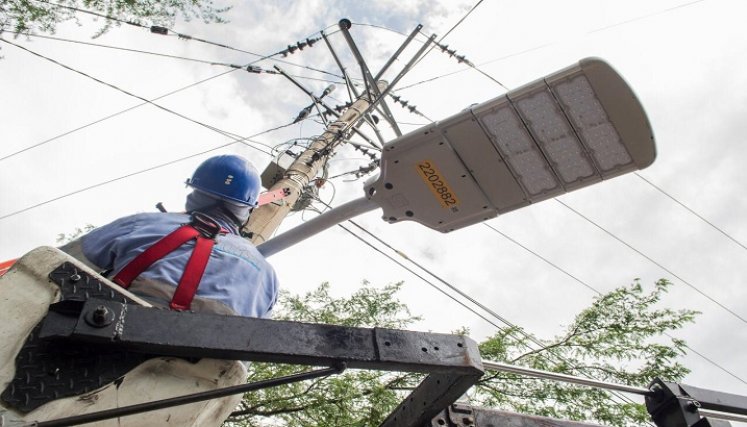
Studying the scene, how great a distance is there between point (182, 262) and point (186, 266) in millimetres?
56

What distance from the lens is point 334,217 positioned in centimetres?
430

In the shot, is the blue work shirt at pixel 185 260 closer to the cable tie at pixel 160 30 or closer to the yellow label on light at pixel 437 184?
the yellow label on light at pixel 437 184

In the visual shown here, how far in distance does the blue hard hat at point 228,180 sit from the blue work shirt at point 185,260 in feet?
1.57

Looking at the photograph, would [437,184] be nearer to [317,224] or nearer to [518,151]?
[518,151]

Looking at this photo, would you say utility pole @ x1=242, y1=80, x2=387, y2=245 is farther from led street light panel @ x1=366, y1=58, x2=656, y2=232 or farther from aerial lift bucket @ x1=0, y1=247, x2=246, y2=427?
aerial lift bucket @ x1=0, y1=247, x2=246, y2=427

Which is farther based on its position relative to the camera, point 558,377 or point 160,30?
point 160,30

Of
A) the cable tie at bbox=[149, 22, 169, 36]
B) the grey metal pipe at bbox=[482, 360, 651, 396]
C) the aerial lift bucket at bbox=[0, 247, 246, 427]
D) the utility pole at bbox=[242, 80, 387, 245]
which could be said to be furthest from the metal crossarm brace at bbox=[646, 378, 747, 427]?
the cable tie at bbox=[149, 22, 169, 36]

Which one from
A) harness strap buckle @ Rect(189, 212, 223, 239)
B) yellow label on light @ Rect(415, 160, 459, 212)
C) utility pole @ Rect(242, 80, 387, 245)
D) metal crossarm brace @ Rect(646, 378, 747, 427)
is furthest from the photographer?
utility pole @ Rect(242, 80, 387, 245)

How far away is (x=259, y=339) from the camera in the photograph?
1.78 meters

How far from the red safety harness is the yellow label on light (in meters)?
1.79

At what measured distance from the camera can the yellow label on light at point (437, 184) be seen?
3.70 m

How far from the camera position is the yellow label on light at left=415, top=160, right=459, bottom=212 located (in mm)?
3699

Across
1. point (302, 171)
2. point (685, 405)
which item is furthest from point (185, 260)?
point (302, 171)

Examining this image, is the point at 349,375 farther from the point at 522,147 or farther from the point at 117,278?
the point at 117,278
